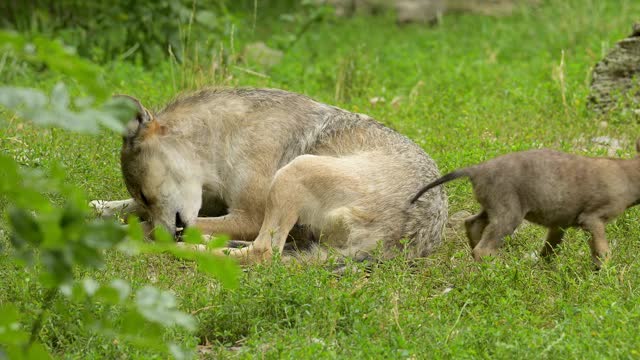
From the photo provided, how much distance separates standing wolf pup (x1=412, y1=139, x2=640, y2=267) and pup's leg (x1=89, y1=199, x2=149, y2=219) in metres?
2.23

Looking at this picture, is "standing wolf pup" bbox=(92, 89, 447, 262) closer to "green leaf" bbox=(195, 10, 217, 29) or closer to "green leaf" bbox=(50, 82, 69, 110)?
"green leaf" bbox=(50, 82, 69, 110)

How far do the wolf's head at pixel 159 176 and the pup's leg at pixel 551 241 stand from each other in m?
2.32

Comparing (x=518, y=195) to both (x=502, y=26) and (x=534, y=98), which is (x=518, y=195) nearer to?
(x=534, y=98)

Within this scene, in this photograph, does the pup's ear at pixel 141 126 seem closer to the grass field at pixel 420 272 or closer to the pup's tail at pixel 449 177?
the grass field at pixel 420 272

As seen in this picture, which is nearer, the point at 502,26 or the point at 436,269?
the point at 436,269

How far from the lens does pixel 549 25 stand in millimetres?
13945

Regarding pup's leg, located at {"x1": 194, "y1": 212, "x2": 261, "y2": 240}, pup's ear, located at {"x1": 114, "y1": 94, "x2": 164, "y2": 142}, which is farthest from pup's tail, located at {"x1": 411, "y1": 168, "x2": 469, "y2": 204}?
pup's ear, located at {"x1": 114, "y1": 94, "x2": 164, "y2": 142}

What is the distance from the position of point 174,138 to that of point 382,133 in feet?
4.75

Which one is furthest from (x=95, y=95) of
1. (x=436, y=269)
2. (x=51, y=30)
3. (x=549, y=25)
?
(x=549, y=25)

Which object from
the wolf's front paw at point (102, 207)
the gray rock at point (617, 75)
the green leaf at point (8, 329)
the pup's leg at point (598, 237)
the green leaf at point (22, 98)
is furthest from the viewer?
the gray rock at point (617, 75)

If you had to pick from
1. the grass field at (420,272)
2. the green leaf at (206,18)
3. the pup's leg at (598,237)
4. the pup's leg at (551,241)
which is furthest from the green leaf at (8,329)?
the green leaf at (206,18)

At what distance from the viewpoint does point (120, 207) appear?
7359 mm

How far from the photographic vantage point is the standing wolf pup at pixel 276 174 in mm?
6555

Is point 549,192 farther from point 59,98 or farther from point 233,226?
point 59,98
